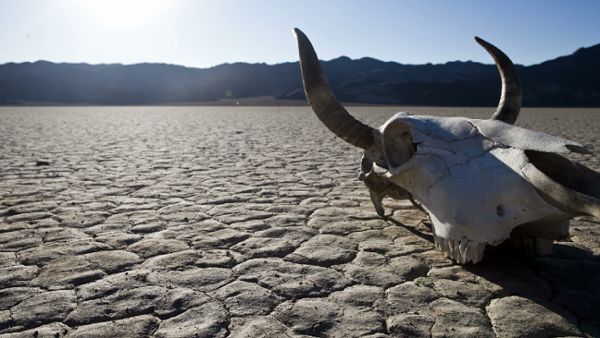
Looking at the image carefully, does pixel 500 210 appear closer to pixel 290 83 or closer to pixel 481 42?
pixel 481 42

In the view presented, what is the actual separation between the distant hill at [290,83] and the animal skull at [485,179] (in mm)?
44233

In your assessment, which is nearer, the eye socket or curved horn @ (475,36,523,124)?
the eye socket

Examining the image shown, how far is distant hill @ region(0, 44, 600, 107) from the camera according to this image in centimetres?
4709

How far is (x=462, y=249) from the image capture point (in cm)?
214

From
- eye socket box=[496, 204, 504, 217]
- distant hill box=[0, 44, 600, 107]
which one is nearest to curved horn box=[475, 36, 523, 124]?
eye socket box=[496, 204, 504, 217]

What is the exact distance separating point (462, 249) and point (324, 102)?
1246mm

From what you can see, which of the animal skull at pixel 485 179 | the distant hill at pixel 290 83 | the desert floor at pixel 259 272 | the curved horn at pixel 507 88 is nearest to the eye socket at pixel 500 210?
the animal skull at pixel 485 179

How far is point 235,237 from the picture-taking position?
2777 mm

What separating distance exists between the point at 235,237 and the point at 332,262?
27.5 inches

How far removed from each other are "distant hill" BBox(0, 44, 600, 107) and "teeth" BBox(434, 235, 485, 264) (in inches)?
1746

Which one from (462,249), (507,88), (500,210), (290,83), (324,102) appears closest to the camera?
(500,210)

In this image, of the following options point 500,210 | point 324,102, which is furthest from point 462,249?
point 324,102

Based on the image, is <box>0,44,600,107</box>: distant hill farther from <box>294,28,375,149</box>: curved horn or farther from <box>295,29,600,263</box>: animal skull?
<box>295,29,600,263</box>: animal skull

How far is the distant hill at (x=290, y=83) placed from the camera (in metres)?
47.1
